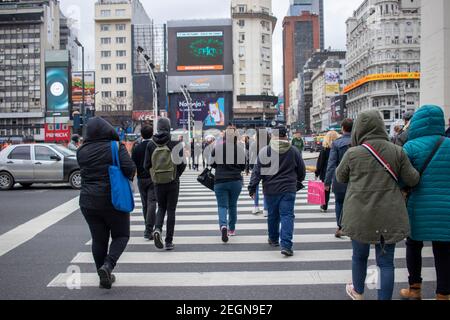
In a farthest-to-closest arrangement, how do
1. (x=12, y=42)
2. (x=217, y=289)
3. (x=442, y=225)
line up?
(x=12, y=42) → (x=217, y=289) → (x=442, y=225)

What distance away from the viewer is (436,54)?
15.9 metres

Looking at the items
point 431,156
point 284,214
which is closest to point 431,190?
point 431,156

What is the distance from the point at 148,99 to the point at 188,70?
1182 cm

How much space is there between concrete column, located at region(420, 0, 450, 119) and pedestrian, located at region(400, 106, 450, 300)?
11701 millimetres

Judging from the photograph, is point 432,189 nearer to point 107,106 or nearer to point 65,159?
point 65,159

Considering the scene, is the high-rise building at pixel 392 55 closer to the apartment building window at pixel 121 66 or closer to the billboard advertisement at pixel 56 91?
the apartment building window at pixel 121 66

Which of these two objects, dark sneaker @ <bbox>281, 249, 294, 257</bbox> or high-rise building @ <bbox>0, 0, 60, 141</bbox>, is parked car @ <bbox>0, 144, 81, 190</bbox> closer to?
dark sneaker @ <bbox>281, 249, 294, 257</bbox>

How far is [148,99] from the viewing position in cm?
9419

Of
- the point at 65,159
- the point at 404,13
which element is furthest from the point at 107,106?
the point at 65,159

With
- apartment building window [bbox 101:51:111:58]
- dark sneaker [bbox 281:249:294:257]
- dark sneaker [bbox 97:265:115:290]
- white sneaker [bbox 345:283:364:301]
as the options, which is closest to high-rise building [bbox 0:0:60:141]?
apartment building window [bbox 101:51:111:58]

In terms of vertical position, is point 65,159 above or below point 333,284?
above

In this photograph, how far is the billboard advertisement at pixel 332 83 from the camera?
432ft

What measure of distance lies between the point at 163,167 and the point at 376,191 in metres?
3.69

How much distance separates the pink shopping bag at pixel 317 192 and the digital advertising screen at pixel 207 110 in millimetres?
74833
